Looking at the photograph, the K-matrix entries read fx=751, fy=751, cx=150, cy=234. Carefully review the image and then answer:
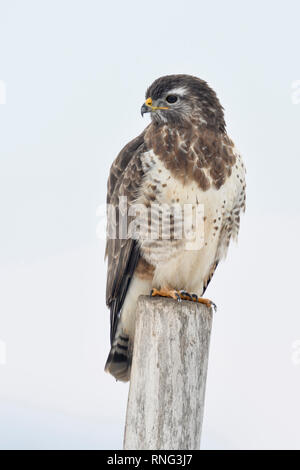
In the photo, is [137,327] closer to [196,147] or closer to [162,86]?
[196,147]

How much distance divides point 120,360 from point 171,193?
1.30m

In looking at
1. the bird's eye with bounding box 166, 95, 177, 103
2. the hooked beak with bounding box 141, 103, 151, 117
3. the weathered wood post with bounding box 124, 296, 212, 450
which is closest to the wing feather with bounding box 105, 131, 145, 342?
the hooked beak with bounding box 141, 103, 151, 117

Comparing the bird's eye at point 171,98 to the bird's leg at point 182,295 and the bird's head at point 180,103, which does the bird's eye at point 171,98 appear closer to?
the bird's head at point 180,103

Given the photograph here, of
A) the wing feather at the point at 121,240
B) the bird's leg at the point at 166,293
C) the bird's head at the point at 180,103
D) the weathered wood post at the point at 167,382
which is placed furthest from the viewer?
the bird's head at the point at 180,103

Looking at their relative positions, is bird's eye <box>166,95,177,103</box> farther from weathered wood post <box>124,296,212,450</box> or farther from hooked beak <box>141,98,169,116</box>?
weathered wood post <box>124,296,212,450</box>

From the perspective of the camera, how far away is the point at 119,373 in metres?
5.29

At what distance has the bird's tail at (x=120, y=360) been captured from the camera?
5285mm

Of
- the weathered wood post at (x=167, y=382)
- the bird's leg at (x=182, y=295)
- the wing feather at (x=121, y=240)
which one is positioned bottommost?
the weathered wood post at (x=167, y=382)

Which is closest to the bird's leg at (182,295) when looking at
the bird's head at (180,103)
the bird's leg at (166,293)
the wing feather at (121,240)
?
the bird's leg at (166,293)

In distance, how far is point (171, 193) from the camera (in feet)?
15.9

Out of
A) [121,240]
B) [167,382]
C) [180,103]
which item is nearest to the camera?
[167,382]

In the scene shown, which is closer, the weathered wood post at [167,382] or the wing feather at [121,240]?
the weathered wood post at [167,382]

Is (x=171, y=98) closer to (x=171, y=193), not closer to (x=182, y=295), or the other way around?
(x=171, y=193)

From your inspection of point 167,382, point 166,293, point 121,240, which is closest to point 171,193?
point 121,240
